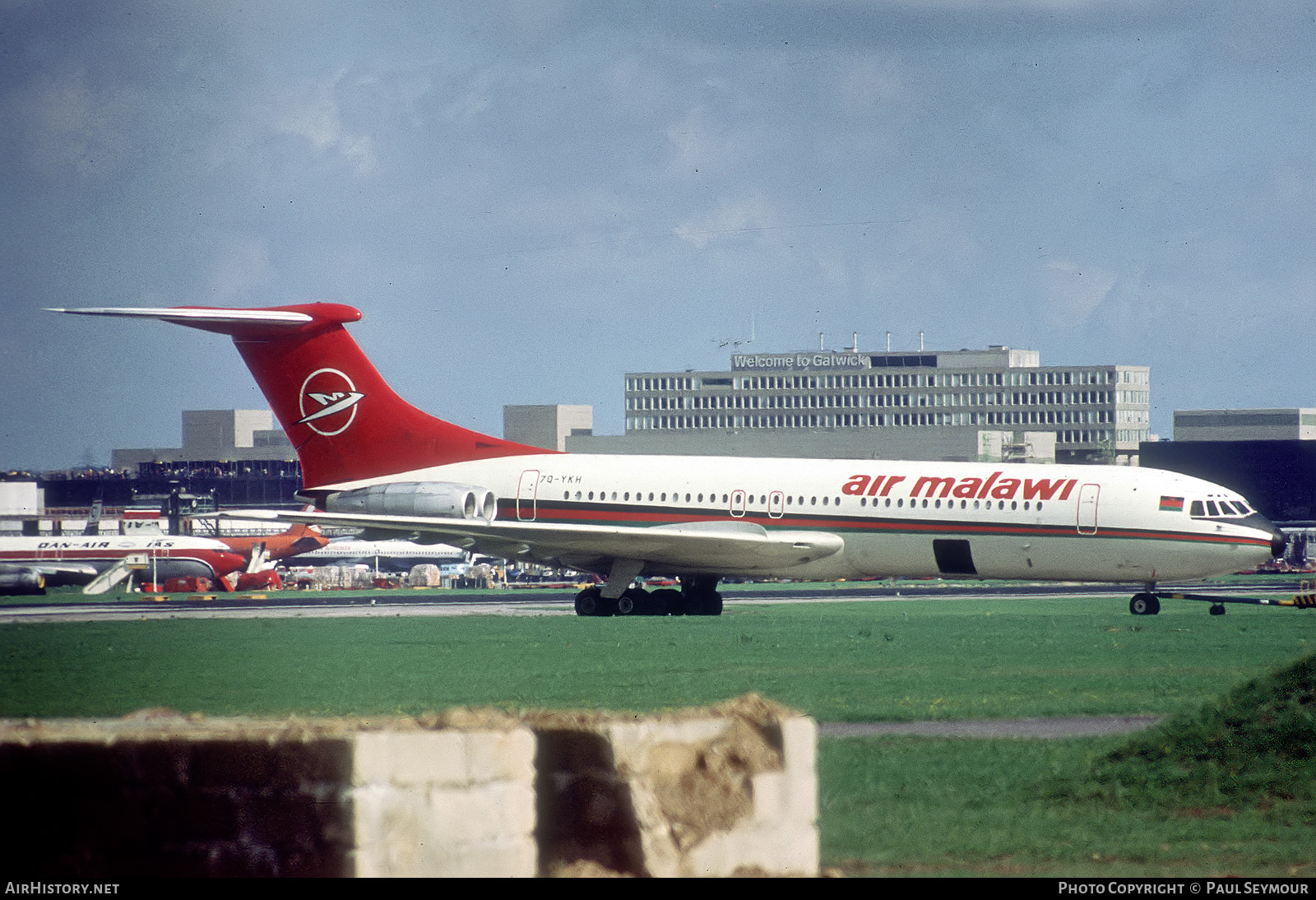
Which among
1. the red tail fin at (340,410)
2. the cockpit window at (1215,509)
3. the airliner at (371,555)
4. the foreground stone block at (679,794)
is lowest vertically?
the airliner at (371,555)

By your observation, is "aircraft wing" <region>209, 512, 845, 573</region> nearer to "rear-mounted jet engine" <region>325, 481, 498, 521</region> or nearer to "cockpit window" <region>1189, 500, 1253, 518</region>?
"rear-mounted jet engine" <region>325, 481, 498, 521</region>

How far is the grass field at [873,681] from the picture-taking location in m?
10.8

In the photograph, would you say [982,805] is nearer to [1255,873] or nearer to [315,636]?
[1255,873]

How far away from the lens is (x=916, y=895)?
8.66m

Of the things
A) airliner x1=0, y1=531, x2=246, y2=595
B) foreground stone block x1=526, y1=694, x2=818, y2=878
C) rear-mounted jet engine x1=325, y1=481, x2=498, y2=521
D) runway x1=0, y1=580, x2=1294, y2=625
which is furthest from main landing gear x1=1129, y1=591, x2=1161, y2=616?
airliner x1=0, y1=531, x2=246, y2=595

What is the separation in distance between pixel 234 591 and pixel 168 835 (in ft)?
232

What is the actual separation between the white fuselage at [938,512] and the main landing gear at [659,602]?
80 cm

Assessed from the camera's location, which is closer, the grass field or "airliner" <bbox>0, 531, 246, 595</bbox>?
the grass field

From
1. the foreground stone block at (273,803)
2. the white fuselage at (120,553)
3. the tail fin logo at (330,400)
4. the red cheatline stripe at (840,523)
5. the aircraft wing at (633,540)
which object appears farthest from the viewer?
the white fuselage at (120,553)

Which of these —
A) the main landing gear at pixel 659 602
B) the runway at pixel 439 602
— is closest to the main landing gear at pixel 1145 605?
the runway at pixel 439 602

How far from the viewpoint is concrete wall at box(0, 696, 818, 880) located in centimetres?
796

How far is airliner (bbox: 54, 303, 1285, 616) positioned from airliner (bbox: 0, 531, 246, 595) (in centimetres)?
3861

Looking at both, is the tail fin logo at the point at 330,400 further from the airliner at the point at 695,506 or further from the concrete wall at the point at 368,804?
the concrete wall at the point at 368,804

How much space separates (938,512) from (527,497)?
1079cm
